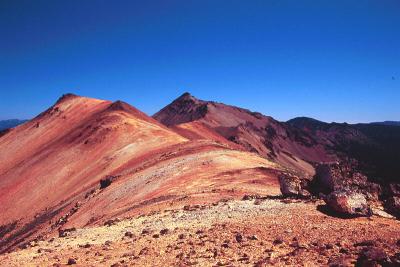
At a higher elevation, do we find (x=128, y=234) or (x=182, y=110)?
(x=182, y=110)

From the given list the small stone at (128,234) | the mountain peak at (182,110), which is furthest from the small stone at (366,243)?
the mountain peak at (182,110)

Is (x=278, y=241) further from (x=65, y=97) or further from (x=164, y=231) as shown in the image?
(x=65, y=97)

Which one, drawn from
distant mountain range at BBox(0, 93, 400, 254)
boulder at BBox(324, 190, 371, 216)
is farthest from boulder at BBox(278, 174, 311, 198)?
boulder at BBox(324, 190, 371, 216)

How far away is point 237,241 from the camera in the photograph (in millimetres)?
11945

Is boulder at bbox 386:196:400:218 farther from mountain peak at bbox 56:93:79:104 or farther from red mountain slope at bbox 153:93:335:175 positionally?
mountain peak at bbox 56:93:79:104

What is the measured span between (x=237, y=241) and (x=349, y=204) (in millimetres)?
4271

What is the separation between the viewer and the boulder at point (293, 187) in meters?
17.1

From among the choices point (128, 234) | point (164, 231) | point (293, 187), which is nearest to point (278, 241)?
point (164, 231)

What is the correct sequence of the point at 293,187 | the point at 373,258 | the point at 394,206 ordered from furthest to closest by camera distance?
the point at 293,187 → the point at 394,206 → the point at 373,258

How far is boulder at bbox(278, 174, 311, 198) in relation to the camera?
17.1m

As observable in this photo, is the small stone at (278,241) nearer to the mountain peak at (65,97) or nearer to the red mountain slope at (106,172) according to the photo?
the red mountain slope at (106,172)

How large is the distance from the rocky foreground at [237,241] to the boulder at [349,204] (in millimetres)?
298

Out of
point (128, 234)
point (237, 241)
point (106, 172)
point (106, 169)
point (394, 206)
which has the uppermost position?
point (106, 169)

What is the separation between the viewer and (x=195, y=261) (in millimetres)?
10875
